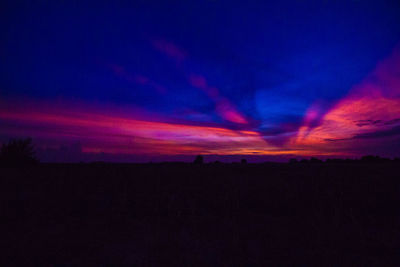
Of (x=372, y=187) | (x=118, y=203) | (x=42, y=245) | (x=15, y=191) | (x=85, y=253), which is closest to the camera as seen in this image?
(x=85, y=253)

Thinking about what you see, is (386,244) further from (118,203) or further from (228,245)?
(118,203)

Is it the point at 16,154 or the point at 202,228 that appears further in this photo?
the point at 16,154

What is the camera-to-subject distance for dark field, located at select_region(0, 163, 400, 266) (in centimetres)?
518

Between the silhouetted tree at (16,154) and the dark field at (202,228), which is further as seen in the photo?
the silhouetted tree at (16,154)

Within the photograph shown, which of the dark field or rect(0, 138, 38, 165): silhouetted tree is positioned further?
rect(0, 138, 38, 165): silhouetted tree

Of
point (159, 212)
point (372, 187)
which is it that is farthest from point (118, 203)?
point (372, 187)

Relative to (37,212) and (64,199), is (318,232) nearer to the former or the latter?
(37,212)

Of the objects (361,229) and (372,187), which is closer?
(361,229)

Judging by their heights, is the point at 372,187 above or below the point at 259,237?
above

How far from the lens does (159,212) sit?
9141mm

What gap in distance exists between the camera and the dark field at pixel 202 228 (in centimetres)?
518

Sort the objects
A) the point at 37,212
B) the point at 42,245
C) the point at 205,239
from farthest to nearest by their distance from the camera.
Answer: the point at 37,212
the point at 205,239
the point at 42,245

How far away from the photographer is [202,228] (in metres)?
7.33

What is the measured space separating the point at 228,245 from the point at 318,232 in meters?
3.22
